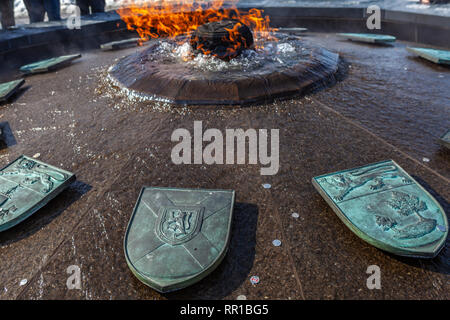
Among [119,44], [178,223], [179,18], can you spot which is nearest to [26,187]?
[178,223]

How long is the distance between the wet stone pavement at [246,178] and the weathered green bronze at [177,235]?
0.18 m

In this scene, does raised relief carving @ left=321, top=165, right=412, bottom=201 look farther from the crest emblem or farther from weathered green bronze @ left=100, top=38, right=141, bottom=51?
weathered green bronze @ left=100, top=38, right=141, bottom=51

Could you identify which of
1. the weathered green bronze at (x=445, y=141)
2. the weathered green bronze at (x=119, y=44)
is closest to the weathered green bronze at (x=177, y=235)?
the weathered green bronze at (x=445, y=141)

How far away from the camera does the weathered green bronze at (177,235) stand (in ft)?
7.28

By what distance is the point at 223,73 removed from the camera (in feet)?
17.4

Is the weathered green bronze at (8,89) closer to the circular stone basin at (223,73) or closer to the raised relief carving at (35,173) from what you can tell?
the circular stone basin at (223,73)

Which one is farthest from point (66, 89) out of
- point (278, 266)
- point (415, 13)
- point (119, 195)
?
point (415, 13)

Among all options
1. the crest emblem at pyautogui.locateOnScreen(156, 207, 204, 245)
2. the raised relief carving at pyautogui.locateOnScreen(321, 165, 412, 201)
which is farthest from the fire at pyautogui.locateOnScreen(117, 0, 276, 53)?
the crest emblem at pyautogui.locateOnScreen(156, 207, 204, 245)

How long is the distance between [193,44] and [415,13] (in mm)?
6415

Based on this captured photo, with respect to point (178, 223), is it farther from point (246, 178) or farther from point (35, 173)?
point (35, 173)

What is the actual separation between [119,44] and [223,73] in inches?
191

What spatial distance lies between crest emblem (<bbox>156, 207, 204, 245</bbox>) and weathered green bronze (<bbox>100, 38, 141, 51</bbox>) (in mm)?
7386

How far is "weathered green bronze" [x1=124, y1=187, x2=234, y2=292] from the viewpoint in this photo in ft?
7.28

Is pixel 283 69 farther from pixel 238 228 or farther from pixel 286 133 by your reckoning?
pixel 238 228
